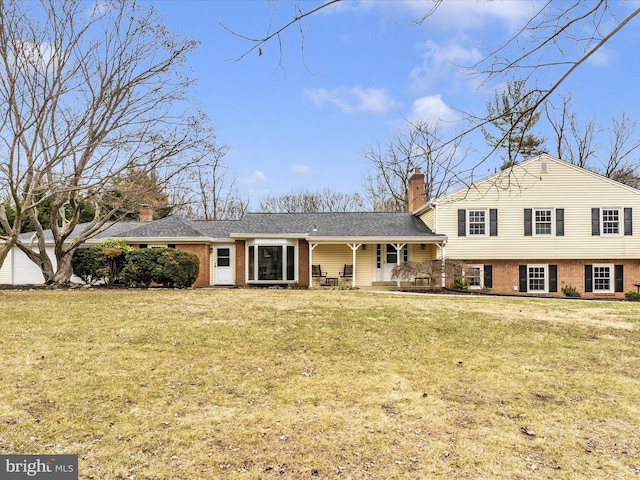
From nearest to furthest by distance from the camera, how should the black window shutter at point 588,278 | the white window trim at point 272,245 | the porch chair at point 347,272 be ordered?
1. the white window trim at point 272,245
2. the black window shutter at point 588,278
3. the porch chair at point 347,272

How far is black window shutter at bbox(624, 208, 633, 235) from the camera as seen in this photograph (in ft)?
Result: 62.7

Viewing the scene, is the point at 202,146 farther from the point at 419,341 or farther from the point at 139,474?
the point at 139,474

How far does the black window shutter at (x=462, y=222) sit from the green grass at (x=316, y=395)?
10.4 m

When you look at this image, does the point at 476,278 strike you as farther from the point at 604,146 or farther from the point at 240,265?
the point at 604,146

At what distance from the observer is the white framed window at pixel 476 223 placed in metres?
19.4

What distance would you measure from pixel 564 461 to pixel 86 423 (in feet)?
14.4

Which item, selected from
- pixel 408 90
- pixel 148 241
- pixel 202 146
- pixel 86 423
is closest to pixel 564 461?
pixel 408 90

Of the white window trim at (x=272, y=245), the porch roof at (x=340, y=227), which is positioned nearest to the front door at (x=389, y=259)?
the porch roof at (x=340, y=227)

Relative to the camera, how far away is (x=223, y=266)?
767 inches

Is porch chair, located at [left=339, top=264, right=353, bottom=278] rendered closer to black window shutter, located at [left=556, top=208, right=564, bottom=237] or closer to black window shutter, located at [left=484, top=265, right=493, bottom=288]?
black window shutter, located at [left=484, top=265, right=493, bottom=288]

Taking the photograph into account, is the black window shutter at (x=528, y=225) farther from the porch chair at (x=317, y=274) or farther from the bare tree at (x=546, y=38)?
the bare tree at (x=546, y=38)

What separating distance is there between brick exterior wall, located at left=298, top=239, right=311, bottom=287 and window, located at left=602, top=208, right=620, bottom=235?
13.7 meters

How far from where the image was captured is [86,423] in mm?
4066

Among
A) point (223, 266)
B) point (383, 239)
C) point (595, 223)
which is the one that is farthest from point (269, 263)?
point (595, 223)
